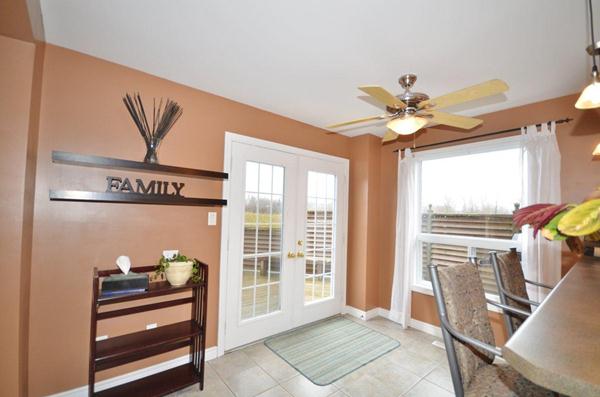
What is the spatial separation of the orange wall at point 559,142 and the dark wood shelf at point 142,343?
263 cm

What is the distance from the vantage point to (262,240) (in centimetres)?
299

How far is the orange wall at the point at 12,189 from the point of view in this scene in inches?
55.7

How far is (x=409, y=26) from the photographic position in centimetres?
163

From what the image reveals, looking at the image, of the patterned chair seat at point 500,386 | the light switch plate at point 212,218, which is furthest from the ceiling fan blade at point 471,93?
the light switch plate at point 212,218

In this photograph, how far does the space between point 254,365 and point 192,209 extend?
61.7 inches

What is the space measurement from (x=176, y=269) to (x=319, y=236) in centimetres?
189

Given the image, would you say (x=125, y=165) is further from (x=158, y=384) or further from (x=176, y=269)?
(x=158, y=384)

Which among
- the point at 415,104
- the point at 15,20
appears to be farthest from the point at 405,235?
the point at 15,20

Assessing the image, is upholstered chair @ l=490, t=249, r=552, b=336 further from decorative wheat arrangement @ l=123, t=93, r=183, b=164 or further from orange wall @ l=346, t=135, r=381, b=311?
decorative wheat arrangement @ l=123, t=93, r=183, b=164

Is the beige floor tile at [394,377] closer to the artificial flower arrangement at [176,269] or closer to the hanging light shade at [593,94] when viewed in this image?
the artificial flower arrangement at [176,269]

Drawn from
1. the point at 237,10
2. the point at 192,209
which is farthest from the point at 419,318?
the point at 237,10

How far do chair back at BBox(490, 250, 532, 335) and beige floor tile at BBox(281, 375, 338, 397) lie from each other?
4.60 feet

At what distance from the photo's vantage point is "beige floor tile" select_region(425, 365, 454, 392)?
2.27m

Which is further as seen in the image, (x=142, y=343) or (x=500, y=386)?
(x=142, y=343)
